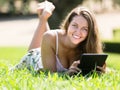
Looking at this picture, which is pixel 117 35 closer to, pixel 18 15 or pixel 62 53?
pixel 18 15

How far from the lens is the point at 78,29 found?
4852 mm

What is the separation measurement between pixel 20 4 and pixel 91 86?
101ft

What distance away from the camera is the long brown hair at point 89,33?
4875 millimetres

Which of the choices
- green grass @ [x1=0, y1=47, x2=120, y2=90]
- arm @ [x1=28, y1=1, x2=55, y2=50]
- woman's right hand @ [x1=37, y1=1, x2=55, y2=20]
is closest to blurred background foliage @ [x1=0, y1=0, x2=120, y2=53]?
arm @ [x1=28, y1=1, x2=55, y2=50]

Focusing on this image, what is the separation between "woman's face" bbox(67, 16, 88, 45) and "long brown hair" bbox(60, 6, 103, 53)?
4 cm

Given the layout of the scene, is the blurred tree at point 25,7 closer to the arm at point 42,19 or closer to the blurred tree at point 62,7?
the blurred tree at point 62,7

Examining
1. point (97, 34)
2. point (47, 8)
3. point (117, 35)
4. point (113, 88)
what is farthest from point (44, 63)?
point (117, 35)

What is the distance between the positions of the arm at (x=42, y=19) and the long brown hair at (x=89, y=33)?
825mm

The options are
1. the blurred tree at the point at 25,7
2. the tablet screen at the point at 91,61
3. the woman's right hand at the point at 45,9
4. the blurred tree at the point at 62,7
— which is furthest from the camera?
the blurred tree at the point at 25,7

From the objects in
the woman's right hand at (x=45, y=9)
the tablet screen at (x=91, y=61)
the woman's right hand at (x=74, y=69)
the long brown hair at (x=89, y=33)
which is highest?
the woman's right hand at (x=45, y=9)

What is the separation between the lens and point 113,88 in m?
3.61

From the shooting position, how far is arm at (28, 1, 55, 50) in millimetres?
5871

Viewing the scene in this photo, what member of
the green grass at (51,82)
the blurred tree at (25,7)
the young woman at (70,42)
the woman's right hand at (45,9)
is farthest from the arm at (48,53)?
the blurred tree at (25,7)

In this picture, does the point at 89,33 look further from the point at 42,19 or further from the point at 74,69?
the point at 42,19
